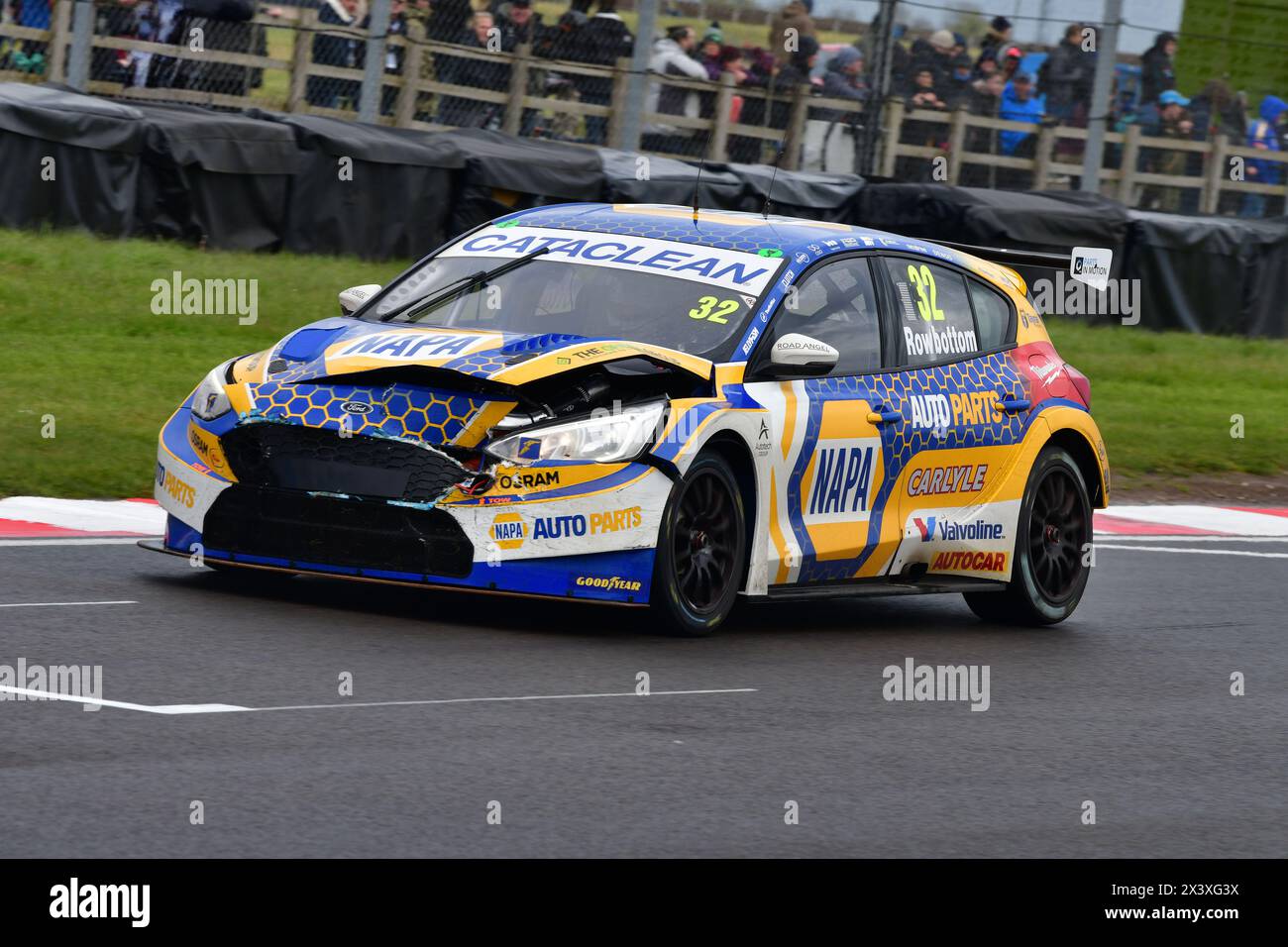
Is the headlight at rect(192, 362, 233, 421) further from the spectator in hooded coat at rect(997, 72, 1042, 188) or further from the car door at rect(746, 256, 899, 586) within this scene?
the spectator in hooded coat at rect(997, 72, 1042, 188)

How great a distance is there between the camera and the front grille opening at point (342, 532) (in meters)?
8.27

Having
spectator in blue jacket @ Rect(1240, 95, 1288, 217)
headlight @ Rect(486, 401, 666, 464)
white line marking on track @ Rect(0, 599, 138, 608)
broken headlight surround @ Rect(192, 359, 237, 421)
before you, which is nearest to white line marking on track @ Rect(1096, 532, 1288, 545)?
headlight @ Rect(486, 401, 666, 464)

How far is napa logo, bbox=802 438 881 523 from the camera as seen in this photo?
9.22 m

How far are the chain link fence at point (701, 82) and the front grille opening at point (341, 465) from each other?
11.5 meters

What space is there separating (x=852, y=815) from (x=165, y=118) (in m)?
13.0

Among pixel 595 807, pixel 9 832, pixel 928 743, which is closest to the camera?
pixel 9 832

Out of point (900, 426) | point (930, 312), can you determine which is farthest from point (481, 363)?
point (930, 312)

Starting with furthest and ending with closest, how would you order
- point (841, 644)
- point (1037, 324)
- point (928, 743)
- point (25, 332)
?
1. point (25, 332)
2. point (1037, 324)
3. point (841, 644)
4. point (928, 743)

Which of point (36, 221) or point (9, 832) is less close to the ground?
point (36, 221)

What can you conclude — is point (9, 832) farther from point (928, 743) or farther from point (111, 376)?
point (111, 376)

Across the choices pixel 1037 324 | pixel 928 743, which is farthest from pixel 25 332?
pixel 928 743

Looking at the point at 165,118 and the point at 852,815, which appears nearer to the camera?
the point at 852,815

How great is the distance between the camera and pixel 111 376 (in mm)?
14867
